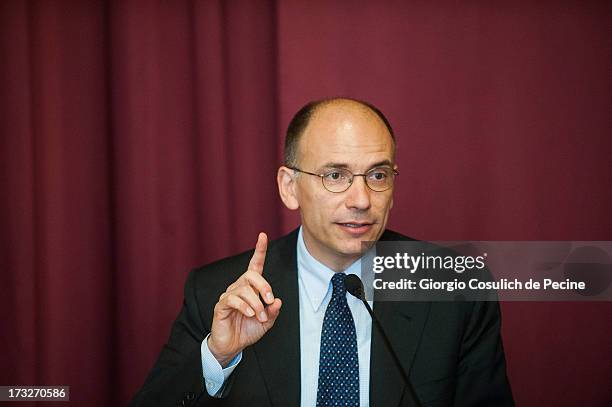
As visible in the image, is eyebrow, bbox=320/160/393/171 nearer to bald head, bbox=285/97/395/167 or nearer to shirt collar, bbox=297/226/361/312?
bald head, bbox=285/97/395/167

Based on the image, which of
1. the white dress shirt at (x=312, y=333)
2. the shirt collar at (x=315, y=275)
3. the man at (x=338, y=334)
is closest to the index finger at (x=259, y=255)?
the man at (x=338, y=334)

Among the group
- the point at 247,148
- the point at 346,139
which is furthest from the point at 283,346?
the point at 247,148

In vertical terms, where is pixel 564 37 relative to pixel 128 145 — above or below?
above

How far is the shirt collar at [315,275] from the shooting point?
70.7 inches

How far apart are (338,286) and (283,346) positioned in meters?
0.22

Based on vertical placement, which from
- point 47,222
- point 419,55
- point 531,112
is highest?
point 419,55

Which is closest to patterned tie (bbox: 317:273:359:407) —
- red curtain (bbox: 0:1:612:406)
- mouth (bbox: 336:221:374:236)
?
mouth (bbox: 336:221:374:236)

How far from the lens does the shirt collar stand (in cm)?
180

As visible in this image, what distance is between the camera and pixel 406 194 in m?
2.34

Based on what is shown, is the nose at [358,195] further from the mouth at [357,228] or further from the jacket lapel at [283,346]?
the jacket lapel at [283,346]

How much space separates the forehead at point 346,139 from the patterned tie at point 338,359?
14.3 inches

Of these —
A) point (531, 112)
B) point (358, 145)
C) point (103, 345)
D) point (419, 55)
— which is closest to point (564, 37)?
point (531, 112)

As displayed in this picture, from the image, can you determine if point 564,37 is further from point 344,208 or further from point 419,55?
point 344,208

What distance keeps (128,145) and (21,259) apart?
559mm
